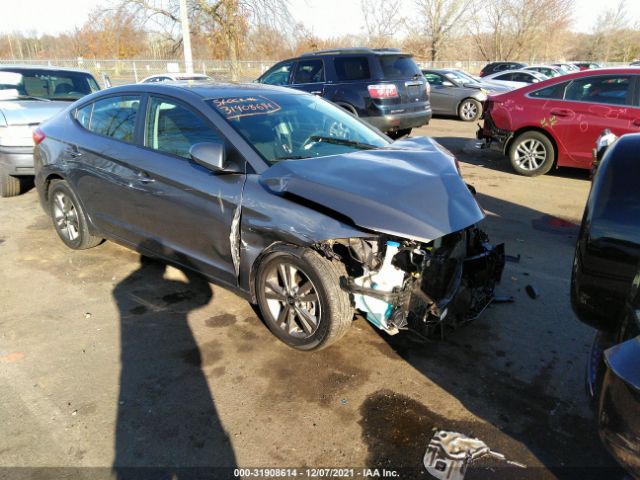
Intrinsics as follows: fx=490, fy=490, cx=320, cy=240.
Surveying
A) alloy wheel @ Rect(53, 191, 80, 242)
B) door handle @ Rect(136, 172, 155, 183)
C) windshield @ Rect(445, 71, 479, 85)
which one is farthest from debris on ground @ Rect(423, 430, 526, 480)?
windshield @ Rect(445, 71, 479, 85)

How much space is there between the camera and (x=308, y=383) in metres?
3.04

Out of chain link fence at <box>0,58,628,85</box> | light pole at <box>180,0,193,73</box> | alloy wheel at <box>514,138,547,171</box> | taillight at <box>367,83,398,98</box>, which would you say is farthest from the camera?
chain link fence at <box>0,58,628,85</box>

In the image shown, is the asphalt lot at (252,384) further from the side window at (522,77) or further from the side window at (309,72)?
the side window at (522,77)

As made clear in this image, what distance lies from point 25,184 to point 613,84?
9.10 m

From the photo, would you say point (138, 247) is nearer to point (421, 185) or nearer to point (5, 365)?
point (5, 365)

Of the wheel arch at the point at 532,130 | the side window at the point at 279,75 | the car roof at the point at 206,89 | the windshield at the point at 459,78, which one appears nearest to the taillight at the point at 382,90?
the side window at the point at 279,75

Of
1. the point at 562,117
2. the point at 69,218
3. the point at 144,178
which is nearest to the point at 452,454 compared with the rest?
the point at 144,178

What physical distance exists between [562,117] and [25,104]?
26.4ft

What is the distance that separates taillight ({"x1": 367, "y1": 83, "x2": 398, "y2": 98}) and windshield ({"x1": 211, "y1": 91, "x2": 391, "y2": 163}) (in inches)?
208

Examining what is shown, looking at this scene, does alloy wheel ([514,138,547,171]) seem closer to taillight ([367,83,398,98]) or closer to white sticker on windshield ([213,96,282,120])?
taillight ([367,83,398,98])

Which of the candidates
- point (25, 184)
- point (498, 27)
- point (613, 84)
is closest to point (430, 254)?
point (613, 84)

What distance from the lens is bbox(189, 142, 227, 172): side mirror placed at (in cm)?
327

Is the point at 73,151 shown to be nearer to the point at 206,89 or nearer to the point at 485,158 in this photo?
the point at 206,89

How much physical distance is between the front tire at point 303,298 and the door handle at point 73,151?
2425 mm
